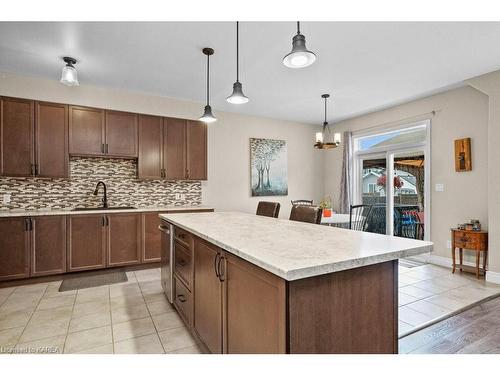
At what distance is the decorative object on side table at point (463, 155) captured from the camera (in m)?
3.74

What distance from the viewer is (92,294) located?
9.73 ft

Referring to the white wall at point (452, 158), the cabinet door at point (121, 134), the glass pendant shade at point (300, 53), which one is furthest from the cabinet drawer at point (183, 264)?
the white wall at point (452, 158)

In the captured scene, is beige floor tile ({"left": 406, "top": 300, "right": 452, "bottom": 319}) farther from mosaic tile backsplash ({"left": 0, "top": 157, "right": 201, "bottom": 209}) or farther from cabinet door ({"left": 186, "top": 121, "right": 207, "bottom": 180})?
mosaic tile backsplash ({"left": 0, "top": 157, "right": 201, "bottom": 209})

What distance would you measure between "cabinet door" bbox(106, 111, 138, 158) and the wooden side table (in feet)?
15.5

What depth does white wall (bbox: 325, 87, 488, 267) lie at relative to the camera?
3.64m

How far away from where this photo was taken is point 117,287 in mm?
3188

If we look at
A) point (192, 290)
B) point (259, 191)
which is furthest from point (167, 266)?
point (259, 191)

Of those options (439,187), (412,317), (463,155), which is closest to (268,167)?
(439,187)

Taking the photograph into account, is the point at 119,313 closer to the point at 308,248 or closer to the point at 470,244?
the point at 308,248

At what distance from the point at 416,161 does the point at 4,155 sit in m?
6.07

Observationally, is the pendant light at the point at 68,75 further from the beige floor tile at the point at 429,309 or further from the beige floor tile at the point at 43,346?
the beige floor tile at the point at 429,309

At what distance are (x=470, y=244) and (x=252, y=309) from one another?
3.67 meters

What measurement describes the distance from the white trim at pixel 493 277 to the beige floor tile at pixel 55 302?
484 centimetres

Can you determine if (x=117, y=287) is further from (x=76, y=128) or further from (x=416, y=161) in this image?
(x=416, y=161)
